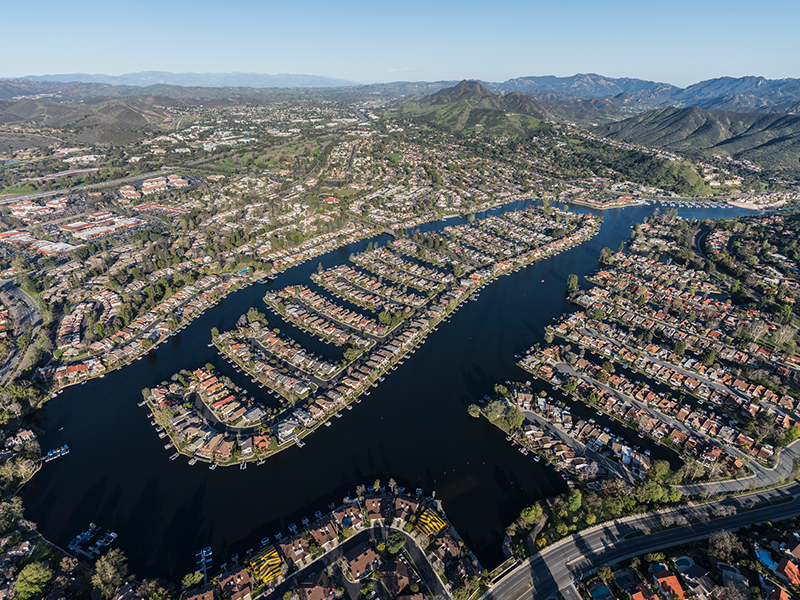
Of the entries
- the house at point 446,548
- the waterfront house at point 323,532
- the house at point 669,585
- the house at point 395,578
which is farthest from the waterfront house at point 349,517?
the house at point 669,585

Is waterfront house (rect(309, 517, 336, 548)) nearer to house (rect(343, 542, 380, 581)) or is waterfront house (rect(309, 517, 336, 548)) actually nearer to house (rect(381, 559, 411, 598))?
house (rect(343, 542, 380, 581))

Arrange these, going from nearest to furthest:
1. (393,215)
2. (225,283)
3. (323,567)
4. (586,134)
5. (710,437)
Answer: (323,567) → (710,437) → (225,283) → (393,215) → (586,134)

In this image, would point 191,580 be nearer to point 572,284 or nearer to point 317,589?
point 317,589

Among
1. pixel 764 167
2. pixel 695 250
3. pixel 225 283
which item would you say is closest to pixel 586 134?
pixel 764 167

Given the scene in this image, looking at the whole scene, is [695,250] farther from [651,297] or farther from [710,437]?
[710,437]

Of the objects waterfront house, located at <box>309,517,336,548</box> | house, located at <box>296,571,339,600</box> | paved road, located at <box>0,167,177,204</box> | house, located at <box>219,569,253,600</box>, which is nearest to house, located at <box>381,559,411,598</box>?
house, located at <box>296,571,339,600</box>
